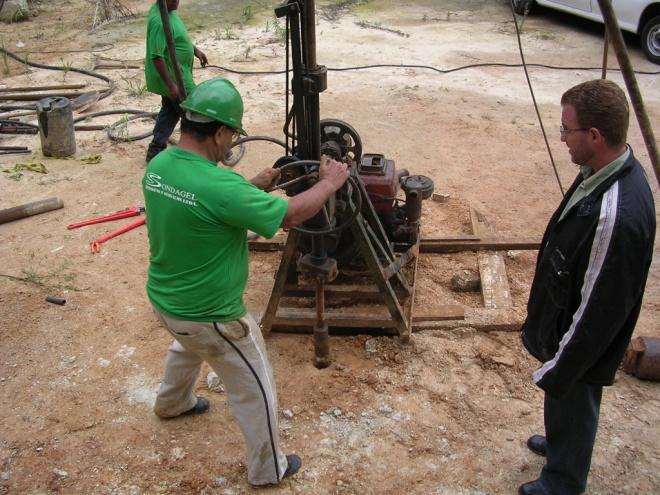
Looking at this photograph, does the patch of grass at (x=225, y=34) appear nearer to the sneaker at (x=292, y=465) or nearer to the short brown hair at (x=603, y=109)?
the sneaker at (x=292, y=465)

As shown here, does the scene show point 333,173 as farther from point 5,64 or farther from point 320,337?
point 5,64

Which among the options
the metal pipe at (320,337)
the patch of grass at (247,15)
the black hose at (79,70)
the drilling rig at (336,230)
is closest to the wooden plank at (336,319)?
the drilling rig at (336,230)

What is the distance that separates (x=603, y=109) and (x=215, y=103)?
1.46 metres

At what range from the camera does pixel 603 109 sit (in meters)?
2.28

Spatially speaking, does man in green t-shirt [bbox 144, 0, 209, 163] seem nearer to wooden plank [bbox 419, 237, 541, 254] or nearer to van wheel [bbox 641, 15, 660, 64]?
wooden plank [bbox 419, 237, 541, 254]

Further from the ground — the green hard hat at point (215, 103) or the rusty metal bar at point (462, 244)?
the green hard hat at point (215, 103)

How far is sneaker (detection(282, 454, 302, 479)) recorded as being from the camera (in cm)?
309

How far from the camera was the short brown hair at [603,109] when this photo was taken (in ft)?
7.47

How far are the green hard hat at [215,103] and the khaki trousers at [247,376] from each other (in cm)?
87

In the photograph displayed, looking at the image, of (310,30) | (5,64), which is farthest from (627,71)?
(5,64)

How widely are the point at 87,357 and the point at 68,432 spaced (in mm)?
660

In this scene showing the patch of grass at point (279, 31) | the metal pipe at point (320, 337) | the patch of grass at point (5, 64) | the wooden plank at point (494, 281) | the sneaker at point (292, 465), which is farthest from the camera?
the patch of grass at point (279, 31)

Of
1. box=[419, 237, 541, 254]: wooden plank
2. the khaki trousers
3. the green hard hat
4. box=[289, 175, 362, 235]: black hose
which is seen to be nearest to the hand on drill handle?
box=[289, 175, 362, 235]: black hose

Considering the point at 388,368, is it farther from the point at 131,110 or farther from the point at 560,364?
the point at 131,110
